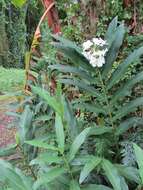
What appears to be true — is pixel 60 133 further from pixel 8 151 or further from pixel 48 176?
pixel 8 151

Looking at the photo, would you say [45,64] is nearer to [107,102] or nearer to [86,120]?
[86,120]

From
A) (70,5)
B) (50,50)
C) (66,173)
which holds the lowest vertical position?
(66,173)

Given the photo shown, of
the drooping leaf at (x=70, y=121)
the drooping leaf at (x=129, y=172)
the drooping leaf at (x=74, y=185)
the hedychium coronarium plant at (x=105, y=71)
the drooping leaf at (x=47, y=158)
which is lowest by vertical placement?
the drooping leaf at (x=74, y=185)

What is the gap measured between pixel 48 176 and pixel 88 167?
0.15m

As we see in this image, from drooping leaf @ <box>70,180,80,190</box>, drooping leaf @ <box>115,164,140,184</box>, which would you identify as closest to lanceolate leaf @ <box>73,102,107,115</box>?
drooping leaf @ <box>115,164,140,184</box>

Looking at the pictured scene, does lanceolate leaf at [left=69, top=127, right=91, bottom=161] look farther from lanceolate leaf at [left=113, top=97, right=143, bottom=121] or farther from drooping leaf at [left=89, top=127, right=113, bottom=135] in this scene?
lanceolate leaf at [left=113, top=97, right=143, bottom=121]

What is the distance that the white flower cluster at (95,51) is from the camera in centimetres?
203

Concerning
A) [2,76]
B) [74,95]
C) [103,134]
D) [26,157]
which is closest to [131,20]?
[74,95]

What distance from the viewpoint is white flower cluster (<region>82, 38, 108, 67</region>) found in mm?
2025

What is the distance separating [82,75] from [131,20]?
619mm

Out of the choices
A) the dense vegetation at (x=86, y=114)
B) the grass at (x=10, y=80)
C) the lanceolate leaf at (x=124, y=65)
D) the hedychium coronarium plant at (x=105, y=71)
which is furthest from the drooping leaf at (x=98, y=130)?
the grass at (x=10, y=80)

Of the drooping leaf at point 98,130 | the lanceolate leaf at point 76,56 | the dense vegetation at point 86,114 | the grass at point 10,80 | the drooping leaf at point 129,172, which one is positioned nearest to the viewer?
the dense vegetation at point 86,114

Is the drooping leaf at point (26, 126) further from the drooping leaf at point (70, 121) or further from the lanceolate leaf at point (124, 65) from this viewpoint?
the lanceolate leaf at point (124, 65)

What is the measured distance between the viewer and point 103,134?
211 centimetres
